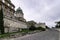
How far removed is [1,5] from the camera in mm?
40812

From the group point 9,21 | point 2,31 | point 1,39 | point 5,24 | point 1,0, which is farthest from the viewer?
point 1,0

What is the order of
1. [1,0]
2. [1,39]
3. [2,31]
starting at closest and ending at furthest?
[1,39], [2,31], [1,0]

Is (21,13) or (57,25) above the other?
(21,13)

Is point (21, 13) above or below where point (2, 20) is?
above

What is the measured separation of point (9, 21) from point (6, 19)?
98.6 inches

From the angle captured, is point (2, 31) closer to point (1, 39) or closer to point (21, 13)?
point (1, 39)

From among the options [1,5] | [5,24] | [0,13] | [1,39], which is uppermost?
[1,5]

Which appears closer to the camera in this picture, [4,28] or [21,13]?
[4,28]

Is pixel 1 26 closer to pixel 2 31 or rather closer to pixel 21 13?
pixel 2 31

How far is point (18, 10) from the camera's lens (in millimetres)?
87938

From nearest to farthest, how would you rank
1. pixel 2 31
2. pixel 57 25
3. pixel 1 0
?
A: pixel 2 31 → pixel 1 0 → pixel 57 25

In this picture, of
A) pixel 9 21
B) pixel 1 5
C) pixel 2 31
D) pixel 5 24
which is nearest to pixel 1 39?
pixel 2 31

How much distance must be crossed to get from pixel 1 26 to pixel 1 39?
13.6m

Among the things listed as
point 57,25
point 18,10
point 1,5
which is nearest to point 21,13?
point 18,10
